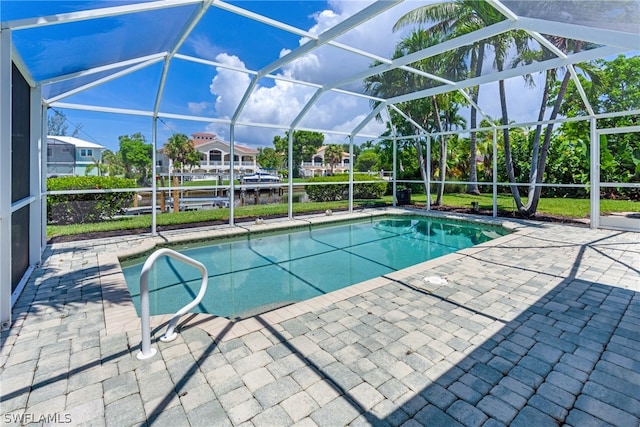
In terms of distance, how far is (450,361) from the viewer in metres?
2.66

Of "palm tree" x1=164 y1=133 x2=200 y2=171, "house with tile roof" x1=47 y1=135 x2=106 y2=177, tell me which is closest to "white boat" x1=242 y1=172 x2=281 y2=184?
"palm tree" x1=164 y1=133 x2=200 y2=171

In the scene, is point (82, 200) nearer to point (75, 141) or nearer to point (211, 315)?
point (75, 141)

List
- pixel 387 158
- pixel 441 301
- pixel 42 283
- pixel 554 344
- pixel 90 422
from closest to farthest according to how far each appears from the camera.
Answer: pixel 90 422 → pixel 554 344 → pixel 441 301 → pixel 42 283 → pixel 387 158

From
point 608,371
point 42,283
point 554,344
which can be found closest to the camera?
point 608,371

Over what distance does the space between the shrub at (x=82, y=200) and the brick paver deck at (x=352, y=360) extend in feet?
13.9

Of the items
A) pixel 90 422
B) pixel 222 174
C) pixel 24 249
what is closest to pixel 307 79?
pixel 222 174

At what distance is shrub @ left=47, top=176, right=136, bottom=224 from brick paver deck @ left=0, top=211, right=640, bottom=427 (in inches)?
167

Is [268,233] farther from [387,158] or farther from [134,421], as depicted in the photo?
[387,158]

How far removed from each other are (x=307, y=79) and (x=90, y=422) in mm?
7588

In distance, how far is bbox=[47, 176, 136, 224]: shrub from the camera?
25.9 feet

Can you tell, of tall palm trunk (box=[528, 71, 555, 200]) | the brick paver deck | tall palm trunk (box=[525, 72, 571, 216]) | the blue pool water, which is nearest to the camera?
the brick paver deck

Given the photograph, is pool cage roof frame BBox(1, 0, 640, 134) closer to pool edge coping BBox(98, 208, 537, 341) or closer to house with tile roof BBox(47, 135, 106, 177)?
house with tile roof BBox(47, 135, 106, 177)

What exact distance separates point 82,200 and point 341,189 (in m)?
9.64

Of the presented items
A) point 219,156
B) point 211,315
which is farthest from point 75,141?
point 211,315
